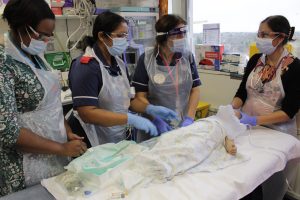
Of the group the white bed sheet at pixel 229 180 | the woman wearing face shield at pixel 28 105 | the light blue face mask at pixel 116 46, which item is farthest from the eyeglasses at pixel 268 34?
the woman wearing face shield at pixel 28 105

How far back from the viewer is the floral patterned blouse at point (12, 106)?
3.14 feet

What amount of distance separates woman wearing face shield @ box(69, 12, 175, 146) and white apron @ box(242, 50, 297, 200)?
62 cm

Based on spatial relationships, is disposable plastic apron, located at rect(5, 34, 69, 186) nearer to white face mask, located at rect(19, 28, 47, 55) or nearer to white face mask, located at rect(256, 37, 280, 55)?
white face mask, located at rect(19, 28, 47, 55)

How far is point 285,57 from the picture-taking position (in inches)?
65.3

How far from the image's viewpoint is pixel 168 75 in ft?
5.86

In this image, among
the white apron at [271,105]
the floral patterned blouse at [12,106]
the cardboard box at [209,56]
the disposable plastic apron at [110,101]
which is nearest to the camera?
the floral patterned blouse at [12,106]

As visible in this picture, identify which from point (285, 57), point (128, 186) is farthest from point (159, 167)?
point (285, 57)

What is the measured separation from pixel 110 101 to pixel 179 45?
60 cm

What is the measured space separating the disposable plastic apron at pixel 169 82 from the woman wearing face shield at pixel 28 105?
74 cm

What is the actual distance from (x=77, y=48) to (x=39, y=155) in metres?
2.12

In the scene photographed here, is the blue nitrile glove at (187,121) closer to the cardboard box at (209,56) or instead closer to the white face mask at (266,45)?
the white face mask at (266,45)

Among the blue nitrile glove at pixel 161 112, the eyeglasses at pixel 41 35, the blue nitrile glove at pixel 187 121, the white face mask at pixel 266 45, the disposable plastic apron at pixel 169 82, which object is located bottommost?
the blue nitrile glove at pixel 187 121

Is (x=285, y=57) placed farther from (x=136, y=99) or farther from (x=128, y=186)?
(x=128, y=186)

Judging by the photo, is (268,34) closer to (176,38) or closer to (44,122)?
(176,38)
